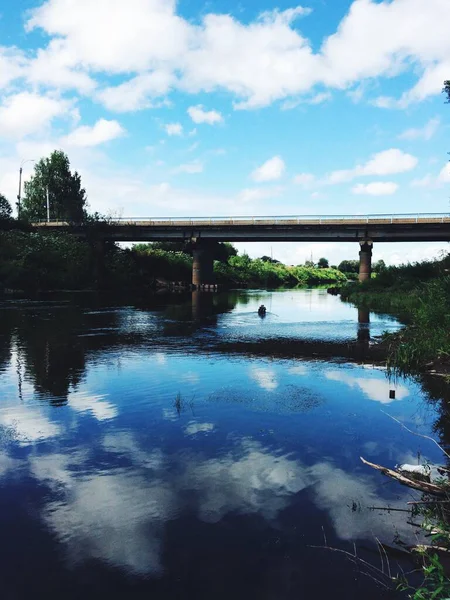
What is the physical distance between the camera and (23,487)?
293 inches

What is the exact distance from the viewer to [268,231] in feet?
243

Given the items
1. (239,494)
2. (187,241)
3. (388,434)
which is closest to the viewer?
(239,494)

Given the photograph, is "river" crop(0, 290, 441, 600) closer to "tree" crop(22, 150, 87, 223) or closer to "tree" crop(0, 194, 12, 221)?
"tree" crop(0, 194, 12, 221)

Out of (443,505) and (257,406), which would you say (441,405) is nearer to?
(257,406)

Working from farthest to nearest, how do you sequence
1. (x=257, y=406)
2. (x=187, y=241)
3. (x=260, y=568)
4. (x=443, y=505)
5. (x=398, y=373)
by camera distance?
(x=187, y=241), (x=398, y=373), (x=257, y=406), (x=443, y=505), (x=260, y=568)

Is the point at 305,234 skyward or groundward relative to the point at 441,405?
skyward

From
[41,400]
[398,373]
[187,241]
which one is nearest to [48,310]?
[41,400]

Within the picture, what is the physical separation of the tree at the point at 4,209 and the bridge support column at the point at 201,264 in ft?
99.6

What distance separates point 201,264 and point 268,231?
14.0 meters

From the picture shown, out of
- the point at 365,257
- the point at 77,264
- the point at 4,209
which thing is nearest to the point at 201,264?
the point at 77,264

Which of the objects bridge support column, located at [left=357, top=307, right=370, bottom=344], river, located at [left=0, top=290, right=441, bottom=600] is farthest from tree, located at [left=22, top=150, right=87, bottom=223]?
river, located at [left=0, top=290, right=441, bottom=600]

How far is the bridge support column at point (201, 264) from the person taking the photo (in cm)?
8025

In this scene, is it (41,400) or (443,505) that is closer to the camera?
(443,505)

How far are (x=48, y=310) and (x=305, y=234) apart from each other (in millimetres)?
45271
